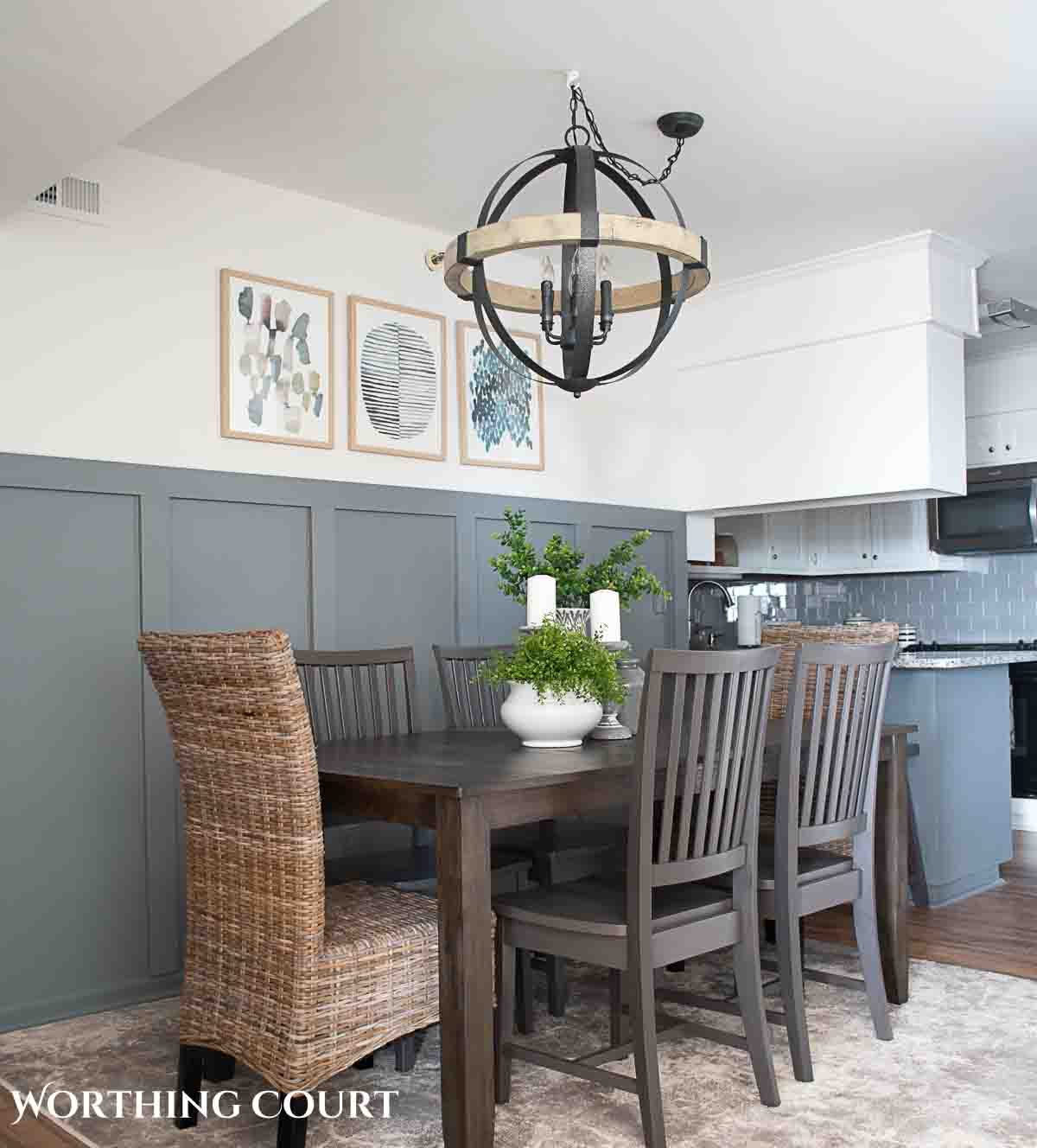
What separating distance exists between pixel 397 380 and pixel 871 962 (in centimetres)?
263

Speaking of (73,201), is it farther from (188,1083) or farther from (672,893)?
(672,893)

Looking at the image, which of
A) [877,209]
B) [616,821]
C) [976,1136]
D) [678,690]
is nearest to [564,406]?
[877,209]

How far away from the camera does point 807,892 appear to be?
9.96 feet

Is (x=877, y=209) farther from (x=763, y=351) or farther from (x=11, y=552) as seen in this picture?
(x=11, y=552)

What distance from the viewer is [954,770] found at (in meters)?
4.80

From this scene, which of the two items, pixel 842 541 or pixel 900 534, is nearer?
pixel 900 534

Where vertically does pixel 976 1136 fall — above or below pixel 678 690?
below

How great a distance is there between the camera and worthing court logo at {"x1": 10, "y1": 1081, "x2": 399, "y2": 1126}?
2752 mm

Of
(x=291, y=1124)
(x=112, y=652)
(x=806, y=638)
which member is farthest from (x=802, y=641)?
(x=291, y=1124)

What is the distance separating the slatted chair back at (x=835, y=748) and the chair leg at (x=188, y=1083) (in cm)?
143

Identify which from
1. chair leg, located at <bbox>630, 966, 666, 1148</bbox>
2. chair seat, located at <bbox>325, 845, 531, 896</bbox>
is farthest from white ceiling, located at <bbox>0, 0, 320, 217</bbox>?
chair leg, located at <bbox>630, 966, 666, 1148</bbox>

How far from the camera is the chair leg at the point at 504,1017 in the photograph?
2703 millimetres

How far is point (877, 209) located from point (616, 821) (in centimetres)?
247

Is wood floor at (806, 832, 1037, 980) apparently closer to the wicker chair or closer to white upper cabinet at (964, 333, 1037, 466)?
the wicker chair
